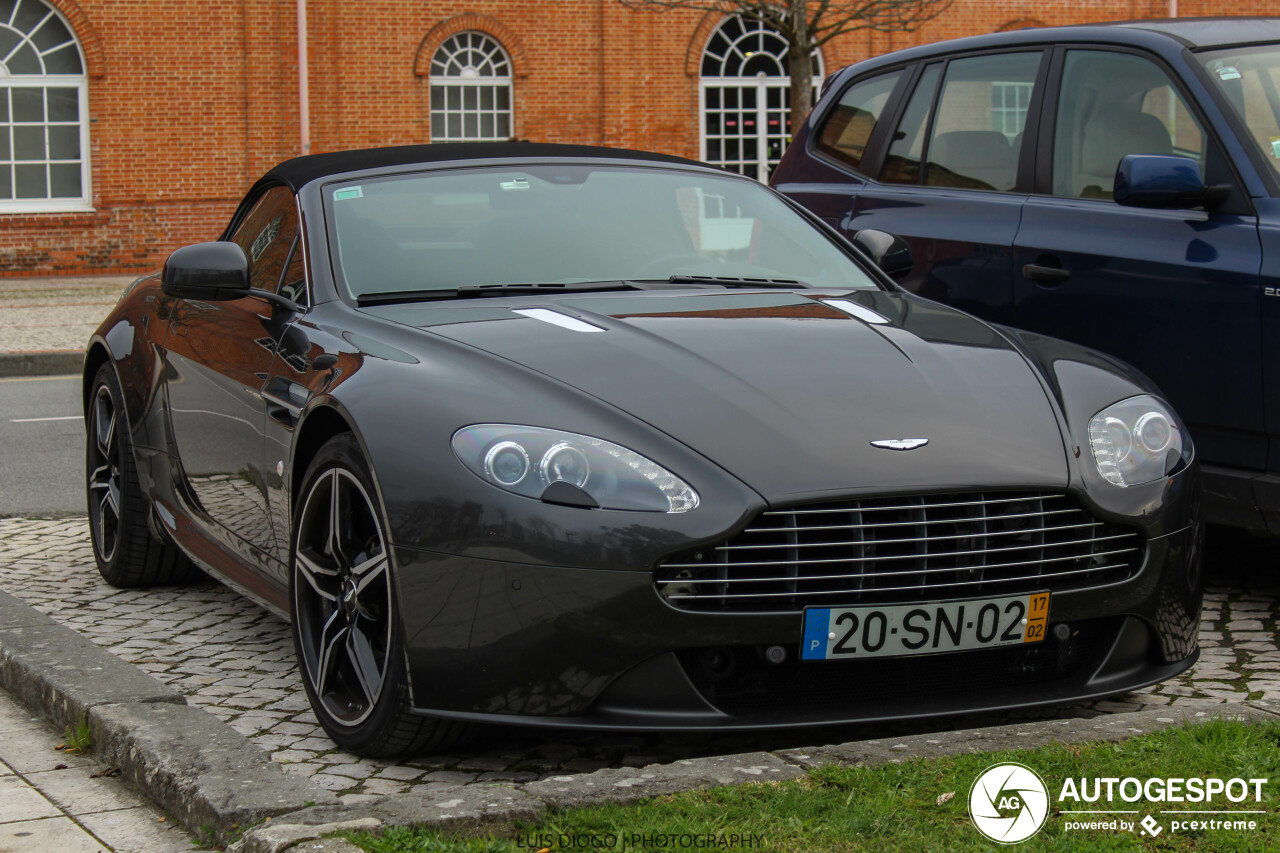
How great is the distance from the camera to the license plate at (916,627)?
333 cm

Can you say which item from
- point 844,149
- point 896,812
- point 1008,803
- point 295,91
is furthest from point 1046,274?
point 295,91

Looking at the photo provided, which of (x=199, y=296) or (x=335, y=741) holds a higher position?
(x=199, y=296)

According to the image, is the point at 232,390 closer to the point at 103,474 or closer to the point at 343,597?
the point at 343,597

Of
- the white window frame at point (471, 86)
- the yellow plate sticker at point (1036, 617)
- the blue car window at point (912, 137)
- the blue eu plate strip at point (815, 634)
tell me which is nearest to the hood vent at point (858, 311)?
the yellow plate sticker at point (1036, 617)

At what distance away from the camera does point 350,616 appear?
378 cm

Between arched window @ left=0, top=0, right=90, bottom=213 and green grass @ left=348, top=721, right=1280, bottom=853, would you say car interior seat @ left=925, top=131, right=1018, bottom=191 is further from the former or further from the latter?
arched window @ left=0, top=0, right=90, bottom=213

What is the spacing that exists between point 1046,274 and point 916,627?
2.51 m

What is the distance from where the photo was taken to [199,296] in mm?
4656

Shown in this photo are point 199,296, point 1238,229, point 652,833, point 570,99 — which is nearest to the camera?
point 652,833

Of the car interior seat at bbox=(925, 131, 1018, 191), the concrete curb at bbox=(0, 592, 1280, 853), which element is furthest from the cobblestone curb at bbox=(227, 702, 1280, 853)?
the car interior seat at bbox=(925, 131, 1018, 191)

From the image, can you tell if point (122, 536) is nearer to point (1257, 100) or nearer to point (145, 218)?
point (1257, 100)

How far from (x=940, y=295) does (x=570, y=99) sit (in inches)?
872

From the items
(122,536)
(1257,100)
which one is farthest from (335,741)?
(1257,100)

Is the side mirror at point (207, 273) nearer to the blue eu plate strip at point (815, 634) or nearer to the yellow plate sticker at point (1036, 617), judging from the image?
the blue eu plate strip at point (815, 634)
